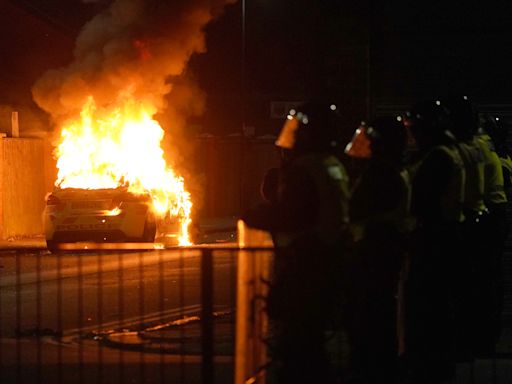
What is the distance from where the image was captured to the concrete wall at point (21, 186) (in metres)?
24.6

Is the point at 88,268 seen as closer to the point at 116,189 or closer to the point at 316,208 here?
the point at 116,189

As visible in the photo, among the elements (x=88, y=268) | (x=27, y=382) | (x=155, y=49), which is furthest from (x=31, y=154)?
(x=27, y=382)

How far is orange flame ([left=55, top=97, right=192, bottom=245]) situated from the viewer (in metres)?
27.0

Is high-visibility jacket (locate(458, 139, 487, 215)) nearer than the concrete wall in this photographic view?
Yes

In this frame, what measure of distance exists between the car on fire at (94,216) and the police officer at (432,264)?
13570 mm

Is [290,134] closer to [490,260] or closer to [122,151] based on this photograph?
[490,260]

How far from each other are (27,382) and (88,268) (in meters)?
8.95

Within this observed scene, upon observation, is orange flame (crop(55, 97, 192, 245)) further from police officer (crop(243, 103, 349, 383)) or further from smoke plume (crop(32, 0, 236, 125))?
police officer (crop(243, 103, 349, 383))

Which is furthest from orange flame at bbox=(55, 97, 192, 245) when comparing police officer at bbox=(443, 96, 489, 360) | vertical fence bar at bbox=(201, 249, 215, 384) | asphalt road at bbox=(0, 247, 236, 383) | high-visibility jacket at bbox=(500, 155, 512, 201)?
vertical fence bar at bbox=(201, 249, 215, 384)

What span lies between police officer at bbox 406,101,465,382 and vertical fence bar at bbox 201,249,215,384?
1399mm

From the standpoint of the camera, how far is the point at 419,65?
11898 millimetres

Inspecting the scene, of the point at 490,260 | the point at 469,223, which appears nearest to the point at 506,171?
the point at 490,260

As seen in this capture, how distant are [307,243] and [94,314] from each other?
635cm

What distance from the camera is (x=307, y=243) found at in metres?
7.31
